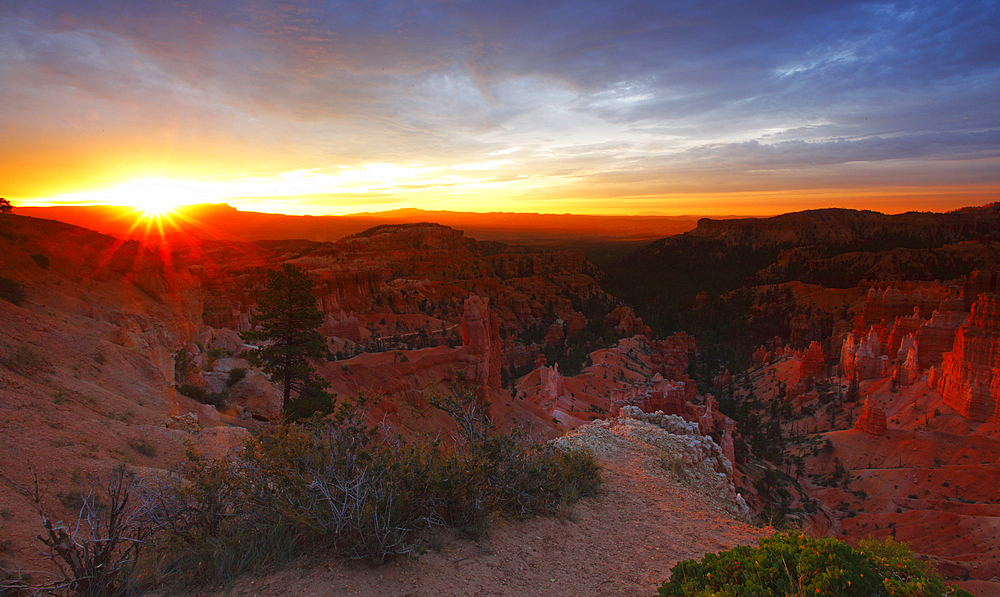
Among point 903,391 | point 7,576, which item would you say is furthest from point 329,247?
point 7,576

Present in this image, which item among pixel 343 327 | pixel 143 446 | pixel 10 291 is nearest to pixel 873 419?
pixel 143 446

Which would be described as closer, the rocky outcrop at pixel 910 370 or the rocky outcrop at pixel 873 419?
the rocky outcrop at pixel 873 419

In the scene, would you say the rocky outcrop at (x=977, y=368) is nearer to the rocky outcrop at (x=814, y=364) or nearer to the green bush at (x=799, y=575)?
the rocky outcrop at (x=814, y=364)

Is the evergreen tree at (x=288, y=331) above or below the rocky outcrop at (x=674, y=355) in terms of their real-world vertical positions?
above

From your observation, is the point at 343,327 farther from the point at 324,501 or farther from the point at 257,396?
the point at 324,501

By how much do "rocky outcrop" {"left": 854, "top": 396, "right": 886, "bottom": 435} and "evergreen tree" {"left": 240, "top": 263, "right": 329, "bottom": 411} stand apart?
3326 cm

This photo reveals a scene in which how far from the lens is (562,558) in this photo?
17.8 feet

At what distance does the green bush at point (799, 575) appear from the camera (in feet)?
10.9

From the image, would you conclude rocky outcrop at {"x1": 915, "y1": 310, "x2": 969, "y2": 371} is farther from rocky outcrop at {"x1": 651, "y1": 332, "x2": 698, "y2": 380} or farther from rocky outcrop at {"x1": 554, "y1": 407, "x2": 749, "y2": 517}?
rocky outcrop at {"x1": 554, "y1": 407, "x2": 749, "y2": 517}

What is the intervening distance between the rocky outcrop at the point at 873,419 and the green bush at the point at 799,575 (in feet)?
107

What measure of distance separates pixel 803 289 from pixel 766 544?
3368 inches

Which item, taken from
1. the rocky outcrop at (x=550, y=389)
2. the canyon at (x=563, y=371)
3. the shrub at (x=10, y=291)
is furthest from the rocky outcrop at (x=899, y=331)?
the shrub at (x=10, y=291)

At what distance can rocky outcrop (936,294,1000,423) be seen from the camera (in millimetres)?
27453

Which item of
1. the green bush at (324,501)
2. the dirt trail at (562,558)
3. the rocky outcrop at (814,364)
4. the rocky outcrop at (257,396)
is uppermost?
the green bush at (324,501)
